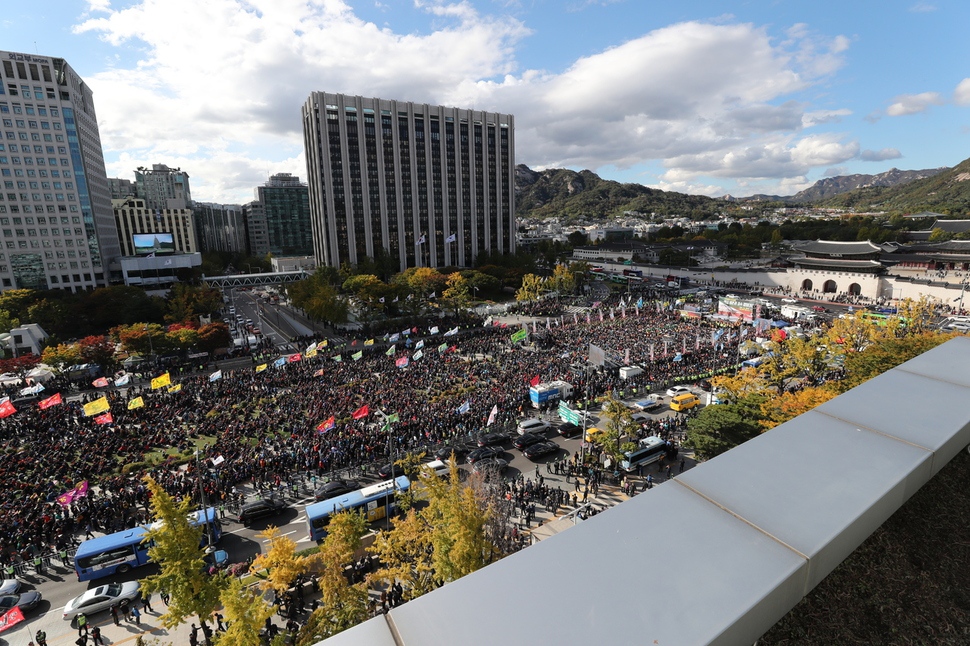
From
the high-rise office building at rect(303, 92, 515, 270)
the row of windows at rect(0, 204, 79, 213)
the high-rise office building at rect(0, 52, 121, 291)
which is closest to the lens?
the high-rise office building at rect(0, 52, 121, 291)

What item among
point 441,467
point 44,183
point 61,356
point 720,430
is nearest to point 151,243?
point 44,183

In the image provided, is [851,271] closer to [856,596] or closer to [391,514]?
[391,514]

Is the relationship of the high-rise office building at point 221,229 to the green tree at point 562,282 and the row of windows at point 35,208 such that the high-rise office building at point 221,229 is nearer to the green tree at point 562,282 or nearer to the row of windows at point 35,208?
the row of windows at point 35,208

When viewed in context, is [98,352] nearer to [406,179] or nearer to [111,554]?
[111,554]

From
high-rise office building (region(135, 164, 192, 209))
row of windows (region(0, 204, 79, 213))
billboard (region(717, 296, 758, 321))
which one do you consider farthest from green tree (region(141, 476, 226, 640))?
high-rise office building (region(135, 164, 192, 209))

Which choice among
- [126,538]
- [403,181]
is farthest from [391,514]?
[403,181]

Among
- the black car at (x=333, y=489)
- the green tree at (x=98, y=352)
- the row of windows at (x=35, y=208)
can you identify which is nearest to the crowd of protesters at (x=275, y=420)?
the black car at (x=333, y=489)

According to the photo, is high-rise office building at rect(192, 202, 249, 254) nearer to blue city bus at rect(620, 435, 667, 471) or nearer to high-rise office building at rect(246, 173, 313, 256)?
A: high-rise office building at rect(246, 173, 313, 256)
